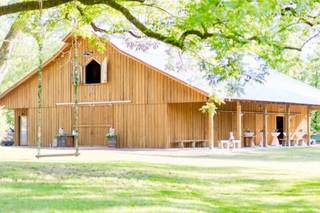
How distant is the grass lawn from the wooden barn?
40.1ft

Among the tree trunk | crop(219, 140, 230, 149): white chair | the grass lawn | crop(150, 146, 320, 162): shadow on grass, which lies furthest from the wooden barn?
the grass lawn

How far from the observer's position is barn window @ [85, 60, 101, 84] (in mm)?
33750

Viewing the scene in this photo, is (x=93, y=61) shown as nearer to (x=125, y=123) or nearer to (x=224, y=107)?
(x=125, y=123)

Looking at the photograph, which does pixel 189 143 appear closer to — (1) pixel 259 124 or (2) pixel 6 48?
(1) pixel 259 124

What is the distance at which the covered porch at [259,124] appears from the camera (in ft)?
107

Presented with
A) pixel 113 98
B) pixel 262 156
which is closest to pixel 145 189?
pixel 262 156

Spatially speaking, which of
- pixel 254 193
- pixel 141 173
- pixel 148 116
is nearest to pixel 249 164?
pixel 141 173

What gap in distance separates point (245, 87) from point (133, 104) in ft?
18.6

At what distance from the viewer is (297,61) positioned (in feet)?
55.3

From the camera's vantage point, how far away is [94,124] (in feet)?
109

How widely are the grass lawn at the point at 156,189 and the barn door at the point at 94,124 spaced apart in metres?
15.2

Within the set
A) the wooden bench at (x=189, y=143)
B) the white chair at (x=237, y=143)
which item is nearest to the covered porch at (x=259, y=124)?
the white chair at (x=237, y=143)

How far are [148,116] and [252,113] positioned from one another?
21.9 feet

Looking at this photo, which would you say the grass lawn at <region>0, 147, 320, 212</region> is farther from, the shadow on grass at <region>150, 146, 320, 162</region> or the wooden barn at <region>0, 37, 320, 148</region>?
the wooden barn at <region>0, 37, 320, 148</region>
